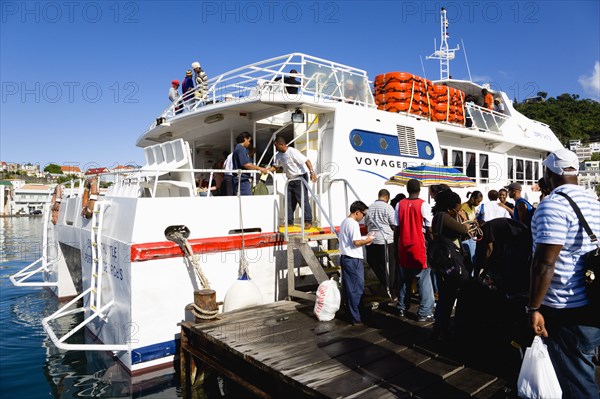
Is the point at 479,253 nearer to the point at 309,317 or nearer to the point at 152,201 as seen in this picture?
the point at 309,317

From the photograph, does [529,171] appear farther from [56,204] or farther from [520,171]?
[56,204]

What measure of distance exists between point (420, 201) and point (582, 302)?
322 cm

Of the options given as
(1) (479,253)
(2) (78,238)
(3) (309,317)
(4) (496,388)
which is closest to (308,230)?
(3) (309,317)

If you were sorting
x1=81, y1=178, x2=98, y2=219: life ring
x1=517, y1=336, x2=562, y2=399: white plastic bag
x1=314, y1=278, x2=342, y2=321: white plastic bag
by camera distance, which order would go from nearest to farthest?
x1=517, y1=336, x2=562, y2=399: white plastic bag < x1=314, y1=278, x2=342, y2=321: white plastic bag < x1=81, y1=178, x2=98, y2=219: life ring

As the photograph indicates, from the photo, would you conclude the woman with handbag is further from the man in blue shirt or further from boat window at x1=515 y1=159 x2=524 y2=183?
boat window at x1=515 y1=159 x2=524 y2=183

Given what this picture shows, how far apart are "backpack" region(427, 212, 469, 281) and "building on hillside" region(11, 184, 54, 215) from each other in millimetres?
84568

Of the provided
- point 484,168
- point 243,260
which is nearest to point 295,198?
point 243,260

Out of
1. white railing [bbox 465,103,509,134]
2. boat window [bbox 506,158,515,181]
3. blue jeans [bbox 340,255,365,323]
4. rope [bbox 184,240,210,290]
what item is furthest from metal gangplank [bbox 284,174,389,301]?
boat window [bbox 506,158,515,181]

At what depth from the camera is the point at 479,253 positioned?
4.45 meters

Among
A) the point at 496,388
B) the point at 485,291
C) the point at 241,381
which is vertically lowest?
the point at 241,381

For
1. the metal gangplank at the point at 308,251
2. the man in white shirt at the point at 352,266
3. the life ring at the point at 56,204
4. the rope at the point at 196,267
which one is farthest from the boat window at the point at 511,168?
the life ring at the point at 56,204

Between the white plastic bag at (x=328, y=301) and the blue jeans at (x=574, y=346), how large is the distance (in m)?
3.42

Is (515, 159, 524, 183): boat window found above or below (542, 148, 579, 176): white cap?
above

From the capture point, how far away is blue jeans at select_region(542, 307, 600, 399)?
2.66 meters
